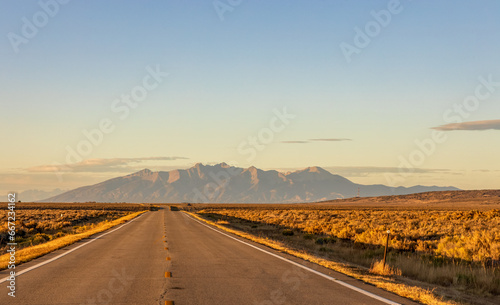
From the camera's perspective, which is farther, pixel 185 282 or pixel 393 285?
pixel 185 282

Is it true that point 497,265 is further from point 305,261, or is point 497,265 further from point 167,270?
point 167,270

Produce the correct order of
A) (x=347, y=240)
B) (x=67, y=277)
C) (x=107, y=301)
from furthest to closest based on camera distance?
(x=347, y=240) → (x=67, y=277) → (x=107, y=301)

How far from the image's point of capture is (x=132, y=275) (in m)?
12.4

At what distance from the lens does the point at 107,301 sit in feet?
29.2

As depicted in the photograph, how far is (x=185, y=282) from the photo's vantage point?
1121 centimetres

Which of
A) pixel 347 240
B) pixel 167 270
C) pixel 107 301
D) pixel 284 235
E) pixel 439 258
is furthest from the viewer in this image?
pixel 284 235

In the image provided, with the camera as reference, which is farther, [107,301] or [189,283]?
[189,283]

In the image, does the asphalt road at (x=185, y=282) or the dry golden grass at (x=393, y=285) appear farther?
the dry golden grass at (x=393, y=285)

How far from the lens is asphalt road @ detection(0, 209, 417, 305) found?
9.21 metres

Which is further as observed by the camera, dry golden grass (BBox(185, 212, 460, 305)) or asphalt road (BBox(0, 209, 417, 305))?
dry golden grass (BBox(185, 212, 460, 305))

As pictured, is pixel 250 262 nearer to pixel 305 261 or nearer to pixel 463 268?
pixel 305 261

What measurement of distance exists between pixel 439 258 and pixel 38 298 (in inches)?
613

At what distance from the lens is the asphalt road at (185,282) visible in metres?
9.21

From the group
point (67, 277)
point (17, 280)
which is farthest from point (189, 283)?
point (17, 280)
